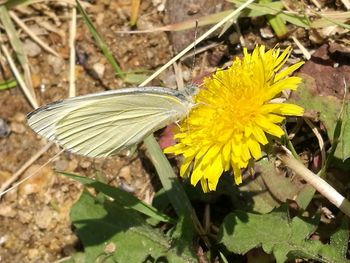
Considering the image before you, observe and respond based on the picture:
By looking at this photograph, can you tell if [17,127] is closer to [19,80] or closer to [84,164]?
[19,80]

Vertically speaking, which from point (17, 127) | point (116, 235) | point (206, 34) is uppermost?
point (206, 34)

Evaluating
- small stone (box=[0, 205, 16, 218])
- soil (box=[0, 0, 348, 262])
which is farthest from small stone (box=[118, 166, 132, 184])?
small stone (box=[0, 205, 16, 218])

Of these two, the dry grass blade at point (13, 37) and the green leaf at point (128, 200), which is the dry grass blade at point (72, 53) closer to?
the dry grass blade at point (13, 37)

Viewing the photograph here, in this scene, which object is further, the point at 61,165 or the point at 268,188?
the point at 61,165

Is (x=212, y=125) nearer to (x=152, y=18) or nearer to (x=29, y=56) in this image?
(x=152, y=18)

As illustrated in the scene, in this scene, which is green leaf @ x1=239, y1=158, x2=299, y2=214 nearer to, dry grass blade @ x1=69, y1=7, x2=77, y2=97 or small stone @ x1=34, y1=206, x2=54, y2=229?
small stone @ x1=34, y1=206, x2=54, y2=229

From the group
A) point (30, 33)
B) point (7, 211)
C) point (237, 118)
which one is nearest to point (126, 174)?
point (7, 211)
